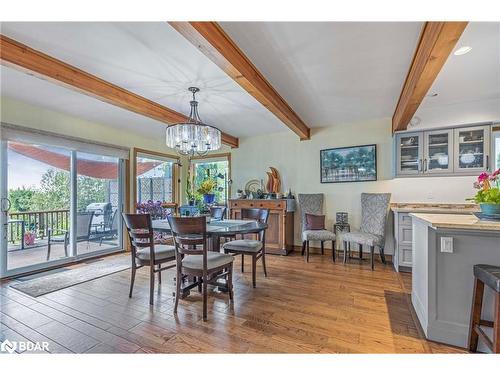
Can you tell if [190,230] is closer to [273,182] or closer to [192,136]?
[192,136]

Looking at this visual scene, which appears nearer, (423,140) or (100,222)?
(423,140)

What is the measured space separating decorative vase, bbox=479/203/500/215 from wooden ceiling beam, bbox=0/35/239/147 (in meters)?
3.72

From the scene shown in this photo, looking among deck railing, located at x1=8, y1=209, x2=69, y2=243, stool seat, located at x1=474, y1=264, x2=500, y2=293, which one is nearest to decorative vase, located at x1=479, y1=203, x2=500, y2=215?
stool seat, located at x1=474, y1=264, x2=500, y2=293

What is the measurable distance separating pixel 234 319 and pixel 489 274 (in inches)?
73.8

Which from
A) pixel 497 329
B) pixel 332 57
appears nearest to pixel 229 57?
pixel 332 57

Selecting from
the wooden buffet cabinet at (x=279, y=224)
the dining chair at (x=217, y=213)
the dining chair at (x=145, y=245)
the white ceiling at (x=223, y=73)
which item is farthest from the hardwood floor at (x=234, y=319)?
the white ceiling at (x=223, y=73)

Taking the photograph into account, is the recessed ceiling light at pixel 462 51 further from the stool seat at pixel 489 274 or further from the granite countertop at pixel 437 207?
the granite countertop at pixel 437 207

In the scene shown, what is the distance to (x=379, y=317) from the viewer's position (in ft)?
7.27

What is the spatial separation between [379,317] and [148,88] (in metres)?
3.42

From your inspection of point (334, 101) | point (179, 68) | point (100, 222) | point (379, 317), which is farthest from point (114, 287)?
point (334, 101)

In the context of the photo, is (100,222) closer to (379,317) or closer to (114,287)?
(114,287)

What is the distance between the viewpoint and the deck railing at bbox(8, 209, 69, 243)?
3.42 metres

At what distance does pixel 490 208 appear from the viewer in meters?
1.87

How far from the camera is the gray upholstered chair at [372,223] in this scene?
3.71 metres
